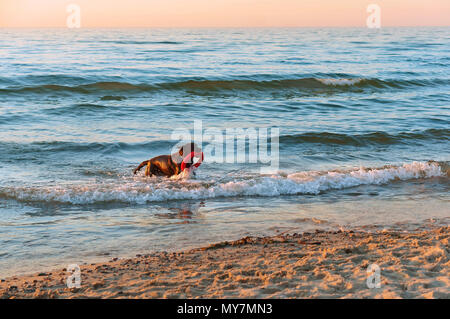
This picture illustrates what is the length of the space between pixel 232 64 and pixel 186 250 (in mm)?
21085

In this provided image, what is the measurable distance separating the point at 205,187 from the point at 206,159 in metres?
2.29

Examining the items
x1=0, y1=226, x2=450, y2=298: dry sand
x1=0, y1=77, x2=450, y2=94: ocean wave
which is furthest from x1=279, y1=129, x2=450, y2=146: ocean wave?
x1=0, y1=77, x2=450, y2=94: ocean wave

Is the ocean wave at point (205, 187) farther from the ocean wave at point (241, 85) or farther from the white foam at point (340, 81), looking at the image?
the white foam at point (340, 81)

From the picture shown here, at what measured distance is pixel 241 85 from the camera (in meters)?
20.7

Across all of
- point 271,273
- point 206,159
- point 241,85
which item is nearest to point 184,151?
point 206,159

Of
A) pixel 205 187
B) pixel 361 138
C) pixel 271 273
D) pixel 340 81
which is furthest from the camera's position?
pixel 340 81

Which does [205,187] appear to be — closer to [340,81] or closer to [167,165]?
[167,165]

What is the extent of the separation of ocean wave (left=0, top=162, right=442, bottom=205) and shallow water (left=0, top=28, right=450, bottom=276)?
0.02 metres

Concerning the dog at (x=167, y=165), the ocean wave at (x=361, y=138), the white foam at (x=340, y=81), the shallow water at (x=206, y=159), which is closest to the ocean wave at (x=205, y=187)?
the shallow water at (x=206, y=159)

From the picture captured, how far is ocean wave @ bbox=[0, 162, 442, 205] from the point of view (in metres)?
7.76

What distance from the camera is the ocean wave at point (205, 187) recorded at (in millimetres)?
7758

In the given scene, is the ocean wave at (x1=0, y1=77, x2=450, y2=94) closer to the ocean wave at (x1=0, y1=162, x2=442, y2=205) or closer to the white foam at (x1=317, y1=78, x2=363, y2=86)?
the white foam at (x1=317, y1=78, x2=363, y2=86)

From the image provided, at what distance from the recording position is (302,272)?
4504mm

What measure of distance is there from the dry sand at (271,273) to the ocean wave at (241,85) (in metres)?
14.6
